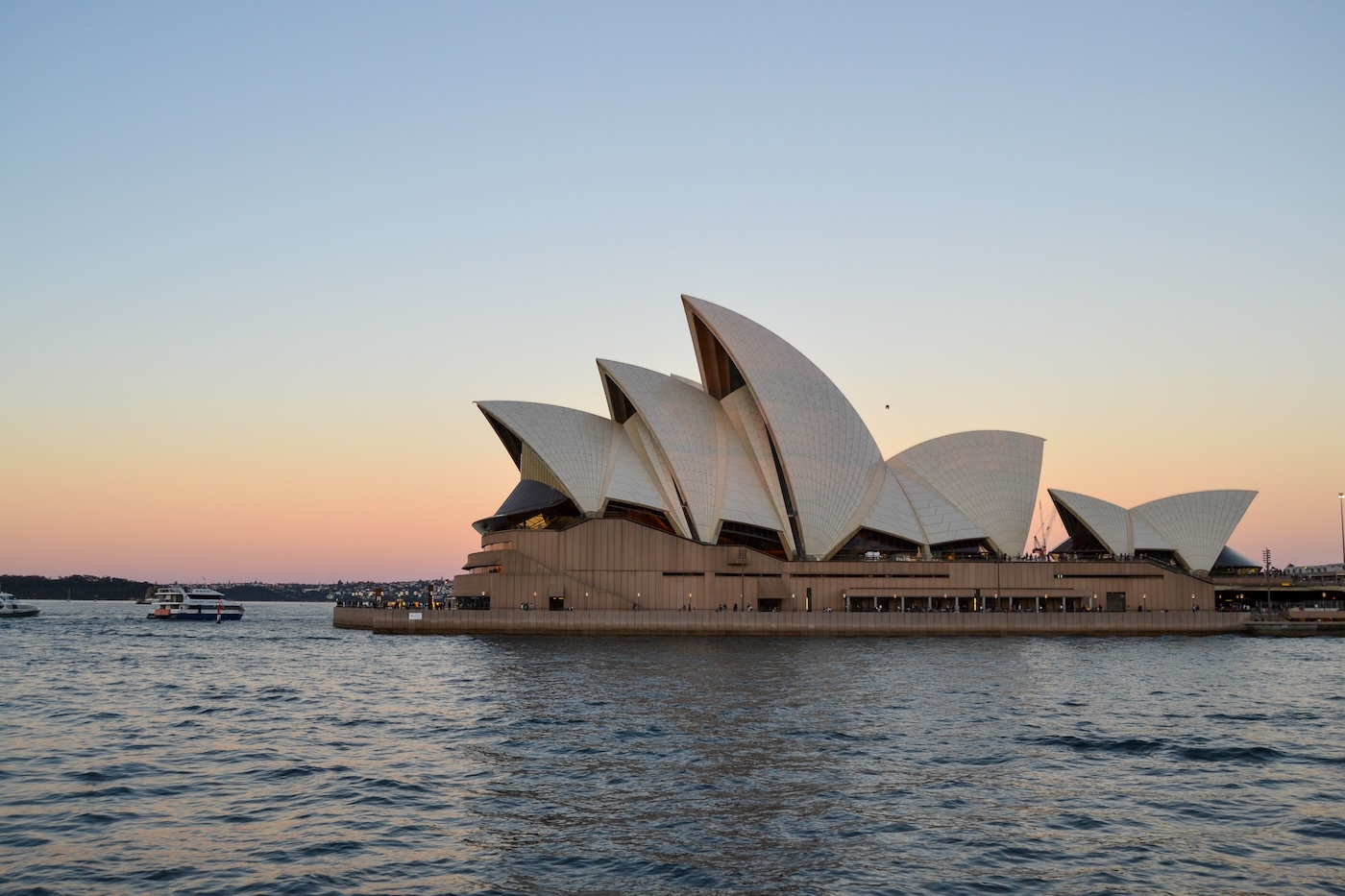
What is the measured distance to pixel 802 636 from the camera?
64938mm

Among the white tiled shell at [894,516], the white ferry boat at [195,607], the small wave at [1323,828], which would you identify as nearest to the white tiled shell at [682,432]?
the white tiled shell at [894,516]

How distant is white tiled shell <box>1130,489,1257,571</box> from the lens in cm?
7956

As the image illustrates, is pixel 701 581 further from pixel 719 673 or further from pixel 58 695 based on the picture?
pixel 58 695

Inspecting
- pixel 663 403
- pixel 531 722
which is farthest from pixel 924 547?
pixel 531 722

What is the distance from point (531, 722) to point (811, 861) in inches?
534

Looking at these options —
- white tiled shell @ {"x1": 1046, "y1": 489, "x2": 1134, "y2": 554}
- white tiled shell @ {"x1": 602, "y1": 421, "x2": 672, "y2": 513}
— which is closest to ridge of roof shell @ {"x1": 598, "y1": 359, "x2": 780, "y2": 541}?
white tiled shell @ {"x1": 602, "y1": 421, "x2": 672, "y2": 513}

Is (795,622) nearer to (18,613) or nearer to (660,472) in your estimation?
(660,472)

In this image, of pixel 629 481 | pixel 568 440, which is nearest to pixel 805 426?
pixel 629 481

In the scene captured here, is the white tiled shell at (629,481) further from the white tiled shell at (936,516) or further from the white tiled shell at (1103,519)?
the white tiled shell at (1103,519)

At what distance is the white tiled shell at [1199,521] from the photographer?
3132 inches

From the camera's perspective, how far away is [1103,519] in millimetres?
78562

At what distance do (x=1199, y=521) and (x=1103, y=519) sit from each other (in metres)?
7.85

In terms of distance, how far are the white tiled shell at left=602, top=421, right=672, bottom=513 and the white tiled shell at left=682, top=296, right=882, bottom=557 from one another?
804 centimetres

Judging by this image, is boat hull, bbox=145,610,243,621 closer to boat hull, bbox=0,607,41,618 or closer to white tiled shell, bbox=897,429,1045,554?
boat hull, bbox=0,607,41,618
